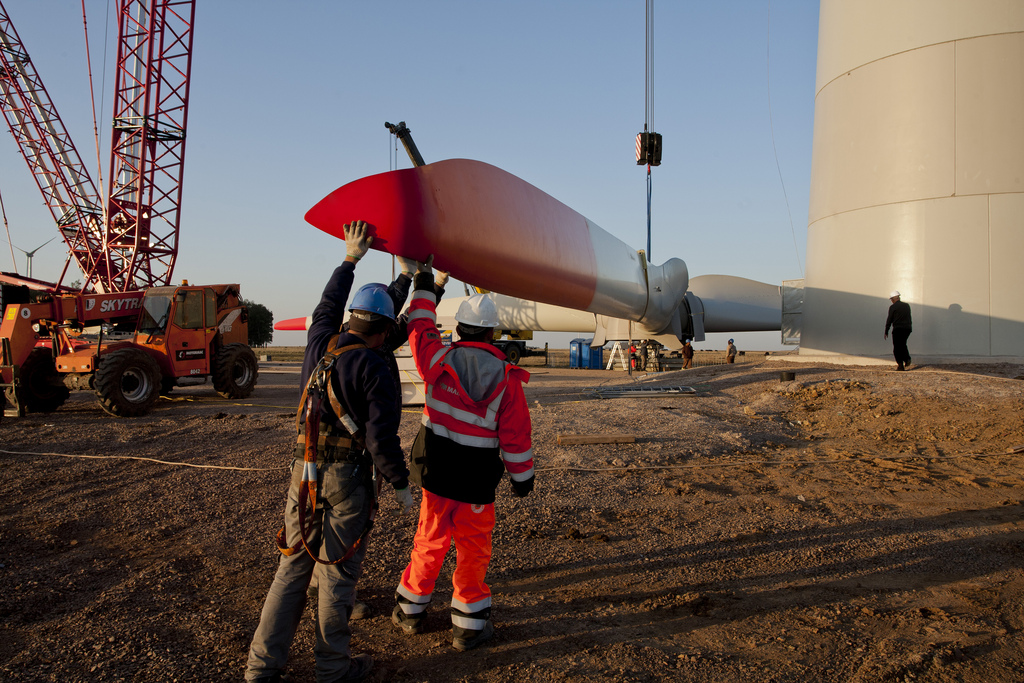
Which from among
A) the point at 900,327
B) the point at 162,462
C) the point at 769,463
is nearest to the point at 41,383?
the point at 162,462

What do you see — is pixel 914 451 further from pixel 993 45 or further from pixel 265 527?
pixel 993 45

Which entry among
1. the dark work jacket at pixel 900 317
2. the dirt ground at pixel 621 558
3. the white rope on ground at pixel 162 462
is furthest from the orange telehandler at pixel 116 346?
the dark work jacket at pixel 900 317

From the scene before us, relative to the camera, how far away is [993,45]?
9.66 meters

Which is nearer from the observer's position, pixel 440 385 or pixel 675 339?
pixel 440 385

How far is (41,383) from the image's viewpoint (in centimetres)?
1006

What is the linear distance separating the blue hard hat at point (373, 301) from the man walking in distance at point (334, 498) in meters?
0.18

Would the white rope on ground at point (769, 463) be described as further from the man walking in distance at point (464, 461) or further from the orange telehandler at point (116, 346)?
the orange telehandler at point (116, 346)

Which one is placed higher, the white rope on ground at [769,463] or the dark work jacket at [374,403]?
the dark work jacket at [374,403]

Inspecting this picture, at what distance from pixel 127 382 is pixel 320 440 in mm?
8884

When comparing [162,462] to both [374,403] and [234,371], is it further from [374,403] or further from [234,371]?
[234,371]

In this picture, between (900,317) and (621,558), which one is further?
(900,317)

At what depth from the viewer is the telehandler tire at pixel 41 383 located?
32.2ft

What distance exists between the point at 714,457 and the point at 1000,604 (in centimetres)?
321

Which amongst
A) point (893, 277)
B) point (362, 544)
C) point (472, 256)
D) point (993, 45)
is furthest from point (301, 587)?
point (993, 45)
